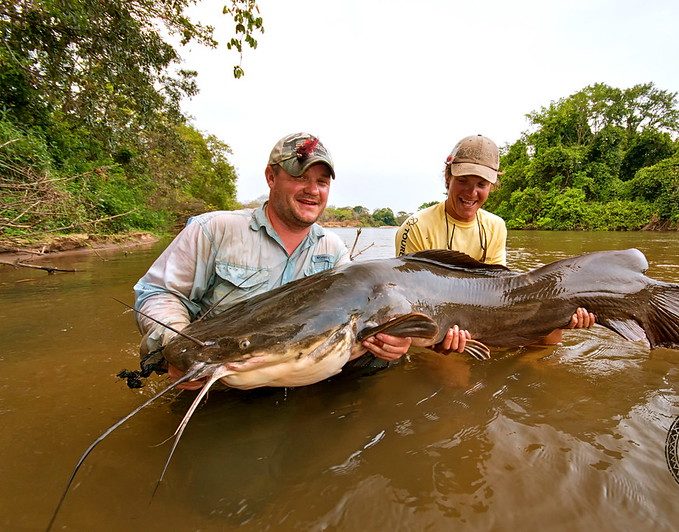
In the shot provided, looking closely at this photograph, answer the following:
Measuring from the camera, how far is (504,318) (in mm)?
2271

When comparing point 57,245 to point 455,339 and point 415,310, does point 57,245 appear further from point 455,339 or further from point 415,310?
point 455,339

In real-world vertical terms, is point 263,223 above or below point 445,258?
above

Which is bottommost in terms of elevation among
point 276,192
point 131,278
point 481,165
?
point 131,278

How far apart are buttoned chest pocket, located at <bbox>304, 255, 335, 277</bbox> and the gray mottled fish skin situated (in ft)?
1.68

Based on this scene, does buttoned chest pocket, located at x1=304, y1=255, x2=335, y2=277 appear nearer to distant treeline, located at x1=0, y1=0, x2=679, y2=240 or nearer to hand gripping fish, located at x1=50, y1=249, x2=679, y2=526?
hand gripping fish, located at x1=50, y1=249, x2=679, y2=526

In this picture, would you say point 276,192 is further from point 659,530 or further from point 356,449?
point 659,530

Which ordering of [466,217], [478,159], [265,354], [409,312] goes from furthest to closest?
[466,217] → [478,159] → [409,312] → [265,354]

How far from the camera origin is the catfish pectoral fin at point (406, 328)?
5.74 ft

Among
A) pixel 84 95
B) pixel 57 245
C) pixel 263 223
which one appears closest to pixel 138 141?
pixel 84 95

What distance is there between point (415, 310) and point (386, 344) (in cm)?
30

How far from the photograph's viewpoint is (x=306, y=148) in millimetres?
2125

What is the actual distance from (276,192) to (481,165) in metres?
1.63

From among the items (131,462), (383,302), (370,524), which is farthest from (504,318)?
(131,462)

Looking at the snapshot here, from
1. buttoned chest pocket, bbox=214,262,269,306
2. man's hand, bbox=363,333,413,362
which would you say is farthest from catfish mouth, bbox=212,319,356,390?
buttoned chest pocket, bbox=214,262,269,306
